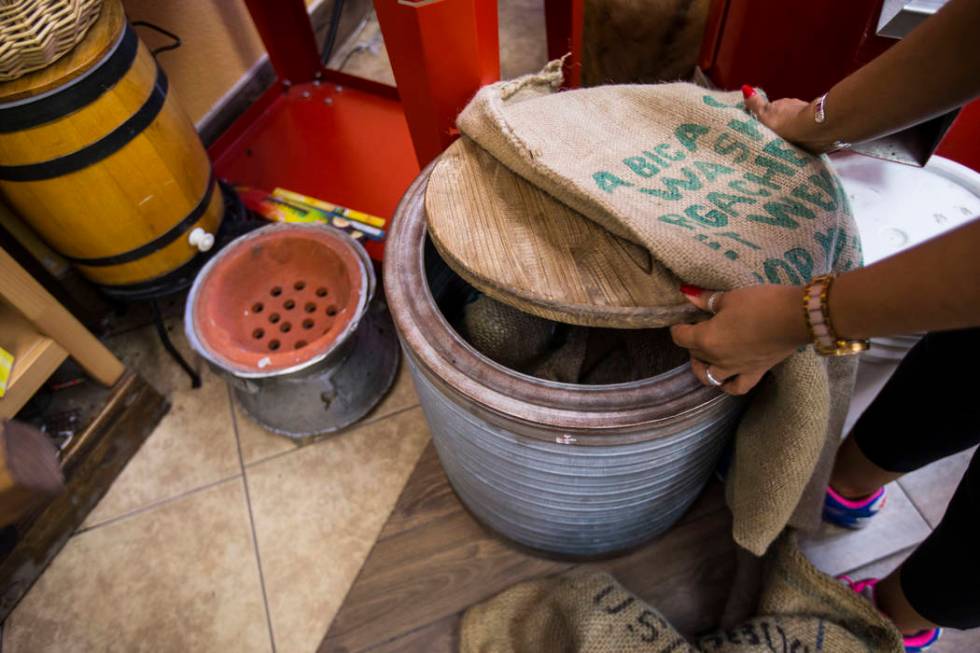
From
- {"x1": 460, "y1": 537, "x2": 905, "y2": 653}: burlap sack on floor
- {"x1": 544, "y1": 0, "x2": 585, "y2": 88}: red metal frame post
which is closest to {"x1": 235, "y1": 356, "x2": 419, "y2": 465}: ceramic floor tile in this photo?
{"x1": 460, "y1": 537, "x2": 905, "y2": 653}: burlap sack on floor

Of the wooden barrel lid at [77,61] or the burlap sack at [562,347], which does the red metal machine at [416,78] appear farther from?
the wooden barrel lid at [77,61]

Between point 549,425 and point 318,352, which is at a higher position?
point 549,425

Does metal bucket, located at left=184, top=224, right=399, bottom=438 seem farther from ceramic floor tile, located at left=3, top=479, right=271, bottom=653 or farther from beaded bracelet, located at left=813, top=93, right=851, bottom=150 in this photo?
beaded bracelet, located at left=813, top=93, right=851, bottom=150

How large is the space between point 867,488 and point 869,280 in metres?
0.73

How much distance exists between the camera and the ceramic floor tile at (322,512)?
1093mm

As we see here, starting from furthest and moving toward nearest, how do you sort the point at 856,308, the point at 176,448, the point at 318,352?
the point at 176,448 < the point at 318,352 < the point at 856,308

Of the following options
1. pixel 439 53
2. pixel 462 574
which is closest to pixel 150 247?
pixel 439 53

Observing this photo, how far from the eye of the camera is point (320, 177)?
1.51m

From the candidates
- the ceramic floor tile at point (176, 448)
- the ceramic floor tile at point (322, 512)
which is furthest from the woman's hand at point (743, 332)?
the ceramic floor tile at point (176, 448)

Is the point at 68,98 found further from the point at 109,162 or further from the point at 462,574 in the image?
the point at 462,574

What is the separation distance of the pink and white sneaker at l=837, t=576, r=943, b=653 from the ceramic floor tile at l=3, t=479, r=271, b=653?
1.00 metres

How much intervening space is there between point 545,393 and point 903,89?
452mm

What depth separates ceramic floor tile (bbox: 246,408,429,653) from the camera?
1.09 meters

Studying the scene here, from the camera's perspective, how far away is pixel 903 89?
576mm
